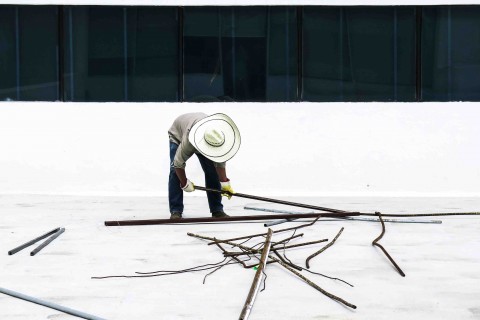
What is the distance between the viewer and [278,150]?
1048cm

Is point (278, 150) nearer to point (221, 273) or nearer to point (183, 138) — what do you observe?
point (183, 138)

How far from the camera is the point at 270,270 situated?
199 inches

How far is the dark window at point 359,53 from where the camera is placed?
1068 cm

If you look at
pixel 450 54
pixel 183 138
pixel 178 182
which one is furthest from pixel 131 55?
pixel 450 54

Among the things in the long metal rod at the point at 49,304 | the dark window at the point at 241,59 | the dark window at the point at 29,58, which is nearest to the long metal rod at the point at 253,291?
the long metal rod at the point at 49,304

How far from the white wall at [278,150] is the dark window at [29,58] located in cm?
49

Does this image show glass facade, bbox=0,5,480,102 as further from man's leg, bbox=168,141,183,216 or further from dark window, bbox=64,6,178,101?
man's leg, bbox=168,141,183,216

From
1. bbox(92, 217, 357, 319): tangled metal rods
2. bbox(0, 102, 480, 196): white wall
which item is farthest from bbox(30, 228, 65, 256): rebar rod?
bbox(0, 102, 480, 196): white wall

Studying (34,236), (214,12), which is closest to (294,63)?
(214,12)

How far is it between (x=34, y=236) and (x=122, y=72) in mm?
4450

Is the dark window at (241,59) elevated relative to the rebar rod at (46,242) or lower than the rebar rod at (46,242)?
elevated

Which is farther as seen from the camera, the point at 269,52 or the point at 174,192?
the point at 269,52

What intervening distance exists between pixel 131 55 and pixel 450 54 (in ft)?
15.3

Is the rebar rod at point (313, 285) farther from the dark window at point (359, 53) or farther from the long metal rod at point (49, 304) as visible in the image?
the dark window at point (359, 53)
